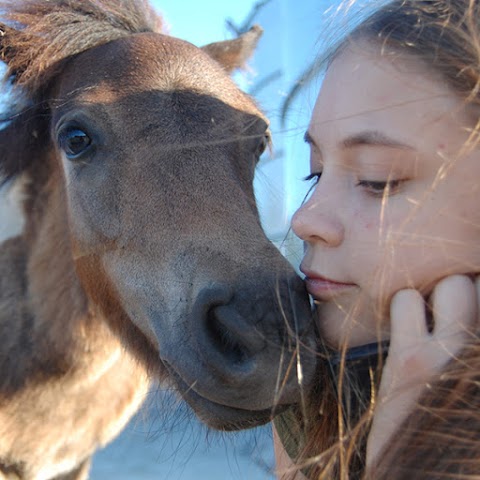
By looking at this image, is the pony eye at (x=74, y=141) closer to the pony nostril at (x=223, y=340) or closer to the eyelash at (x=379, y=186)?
the pony nostril at (x=223, y=340)

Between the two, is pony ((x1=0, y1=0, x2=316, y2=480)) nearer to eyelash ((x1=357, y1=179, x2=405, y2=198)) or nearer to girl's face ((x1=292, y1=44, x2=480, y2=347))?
girl's face ((x1=292, y1=44, x2=480, y2=347))

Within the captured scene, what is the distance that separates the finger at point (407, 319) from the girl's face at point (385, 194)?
0.03 m

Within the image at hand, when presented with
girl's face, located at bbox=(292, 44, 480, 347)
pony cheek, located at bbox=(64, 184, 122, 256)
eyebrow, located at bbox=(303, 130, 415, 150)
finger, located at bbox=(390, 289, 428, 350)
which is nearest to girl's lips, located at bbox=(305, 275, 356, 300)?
girl's face, located at bbox=(292, 44, 480, 347)

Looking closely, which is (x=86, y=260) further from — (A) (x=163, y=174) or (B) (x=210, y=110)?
(B) (x=210, y=110)

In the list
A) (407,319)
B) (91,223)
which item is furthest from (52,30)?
(407,319)

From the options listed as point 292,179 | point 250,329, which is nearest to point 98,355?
point 292,179

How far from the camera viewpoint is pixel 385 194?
99 cm

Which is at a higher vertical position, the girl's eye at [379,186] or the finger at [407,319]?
the girl's eye at [379,186]

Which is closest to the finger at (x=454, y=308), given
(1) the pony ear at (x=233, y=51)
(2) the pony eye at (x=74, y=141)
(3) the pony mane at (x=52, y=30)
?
(2) the pony eye at (x=74, y=141)

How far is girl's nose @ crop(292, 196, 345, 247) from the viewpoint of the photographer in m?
1.13

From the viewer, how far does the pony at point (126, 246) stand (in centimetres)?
140

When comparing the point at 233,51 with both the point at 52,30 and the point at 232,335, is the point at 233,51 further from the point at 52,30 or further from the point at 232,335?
the point at 232,335

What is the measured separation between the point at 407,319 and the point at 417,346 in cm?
6

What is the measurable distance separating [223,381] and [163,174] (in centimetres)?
73
